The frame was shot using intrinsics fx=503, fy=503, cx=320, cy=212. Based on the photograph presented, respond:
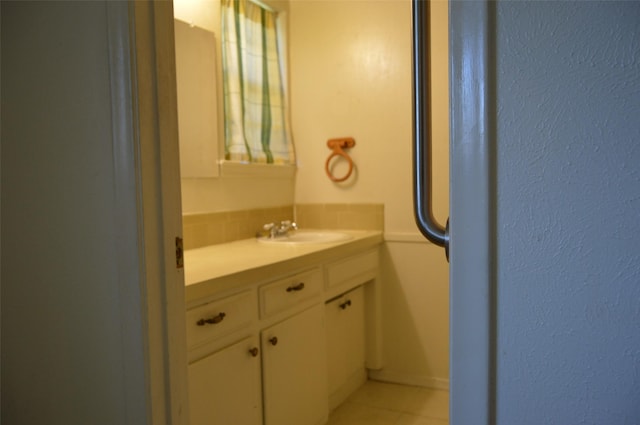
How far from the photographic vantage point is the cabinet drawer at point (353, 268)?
2207mm

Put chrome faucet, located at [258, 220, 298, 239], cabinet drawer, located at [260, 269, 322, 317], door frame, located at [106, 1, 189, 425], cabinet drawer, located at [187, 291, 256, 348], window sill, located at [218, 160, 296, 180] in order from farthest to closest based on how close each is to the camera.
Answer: chrome faucet, located at [258, 220, 298, 239] < window sill, located at [218, 160, 296, 180] < cabinet drawer, located at [260, 269, 322, 317] < cabinet drawer, located at [187, 291, 256, 348] < door frame, located at [106, 1, 189, 425]

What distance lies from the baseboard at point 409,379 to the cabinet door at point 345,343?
10cm

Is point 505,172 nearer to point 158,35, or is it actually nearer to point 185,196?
point 158,35

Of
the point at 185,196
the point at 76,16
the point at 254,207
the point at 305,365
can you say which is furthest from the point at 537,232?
the point at 254,207

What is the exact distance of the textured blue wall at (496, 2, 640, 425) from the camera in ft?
1.77

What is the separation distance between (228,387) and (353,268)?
3.29 feet

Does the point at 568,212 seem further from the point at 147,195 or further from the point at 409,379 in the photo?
the point at 409,379

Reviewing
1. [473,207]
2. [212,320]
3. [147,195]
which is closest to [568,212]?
[473,207]

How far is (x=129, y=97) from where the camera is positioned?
0.96 metres

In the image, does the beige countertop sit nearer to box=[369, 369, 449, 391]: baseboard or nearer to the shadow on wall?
the shadow on wall

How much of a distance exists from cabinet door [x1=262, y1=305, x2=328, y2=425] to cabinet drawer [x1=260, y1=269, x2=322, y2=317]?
0.06 m

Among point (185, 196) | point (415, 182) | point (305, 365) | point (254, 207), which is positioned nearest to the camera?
point (415, 182)

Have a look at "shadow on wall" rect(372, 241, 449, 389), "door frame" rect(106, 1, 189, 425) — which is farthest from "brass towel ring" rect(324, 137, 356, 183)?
"door frame" rect(106, 1, 189, 425)

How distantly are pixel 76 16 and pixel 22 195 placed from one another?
0.43 metres
